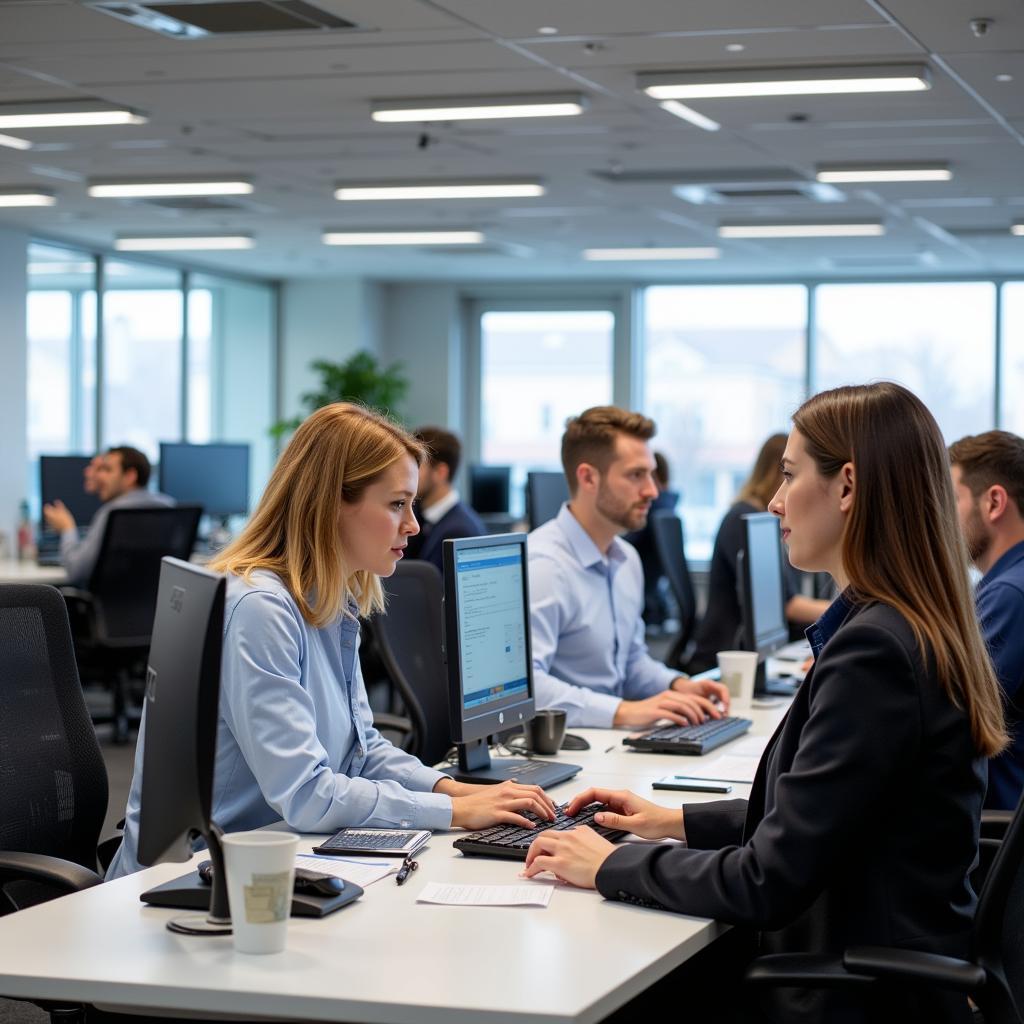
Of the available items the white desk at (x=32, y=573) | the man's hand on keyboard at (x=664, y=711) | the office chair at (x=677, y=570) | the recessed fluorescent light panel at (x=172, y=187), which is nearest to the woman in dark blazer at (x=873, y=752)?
the man's hand on keyboard at (x=664, y=711)

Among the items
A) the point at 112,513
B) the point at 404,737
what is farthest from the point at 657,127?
the point at 404,737

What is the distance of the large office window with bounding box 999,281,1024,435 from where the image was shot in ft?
40.0

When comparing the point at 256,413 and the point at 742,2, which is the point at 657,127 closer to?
the point at 742,2

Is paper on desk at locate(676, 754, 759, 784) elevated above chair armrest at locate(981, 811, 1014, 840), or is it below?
above

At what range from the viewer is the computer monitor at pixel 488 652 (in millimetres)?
2670

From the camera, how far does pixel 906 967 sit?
1.78 m

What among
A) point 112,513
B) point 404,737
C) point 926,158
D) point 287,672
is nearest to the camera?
point 287,672

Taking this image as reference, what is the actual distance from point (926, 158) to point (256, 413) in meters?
7.15

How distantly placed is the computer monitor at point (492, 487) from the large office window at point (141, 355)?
2.53 meters

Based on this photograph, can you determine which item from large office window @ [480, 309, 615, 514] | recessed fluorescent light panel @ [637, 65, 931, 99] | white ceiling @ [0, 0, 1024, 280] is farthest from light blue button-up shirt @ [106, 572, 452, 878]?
large office window @ [480, 309, 615, 514]

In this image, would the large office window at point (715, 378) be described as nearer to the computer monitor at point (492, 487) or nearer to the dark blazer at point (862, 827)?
the computer monitor at point (492, 487)

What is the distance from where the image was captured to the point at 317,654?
2.43 meters

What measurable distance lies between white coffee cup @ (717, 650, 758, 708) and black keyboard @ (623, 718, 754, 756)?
41 cm

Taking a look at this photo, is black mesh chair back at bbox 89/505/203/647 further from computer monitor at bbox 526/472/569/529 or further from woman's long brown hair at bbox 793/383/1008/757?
woman's long brown hair at bbox 793/383/1008/757
